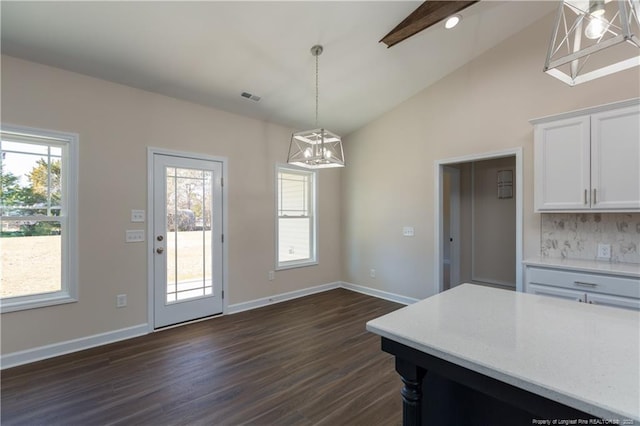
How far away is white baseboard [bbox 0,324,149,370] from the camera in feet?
8.76

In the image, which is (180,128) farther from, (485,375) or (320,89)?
(485,375)

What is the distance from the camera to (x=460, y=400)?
1456mm

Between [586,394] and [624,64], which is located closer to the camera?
[586,394]

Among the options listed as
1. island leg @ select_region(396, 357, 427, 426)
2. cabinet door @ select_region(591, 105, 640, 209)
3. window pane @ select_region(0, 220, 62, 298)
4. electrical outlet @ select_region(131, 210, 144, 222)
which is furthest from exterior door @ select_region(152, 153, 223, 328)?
cabinet door @ select_region(591, 105, 640, 209)

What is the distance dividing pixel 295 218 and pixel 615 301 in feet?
13.0

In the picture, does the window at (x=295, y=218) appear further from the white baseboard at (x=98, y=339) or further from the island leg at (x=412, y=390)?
the island leg at (x=412, y=390)

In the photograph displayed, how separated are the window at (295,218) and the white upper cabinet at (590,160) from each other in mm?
3288

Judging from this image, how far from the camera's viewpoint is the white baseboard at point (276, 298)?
164 inches

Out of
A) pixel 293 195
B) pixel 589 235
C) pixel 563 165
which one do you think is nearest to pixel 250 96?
pixel 293 195

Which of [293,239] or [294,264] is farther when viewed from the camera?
[293,239]

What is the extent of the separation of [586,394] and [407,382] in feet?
1.95

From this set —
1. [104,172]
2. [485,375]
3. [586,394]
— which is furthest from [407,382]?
[104,172]

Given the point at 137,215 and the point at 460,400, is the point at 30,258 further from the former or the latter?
the point at 460,400

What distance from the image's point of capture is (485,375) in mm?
972
